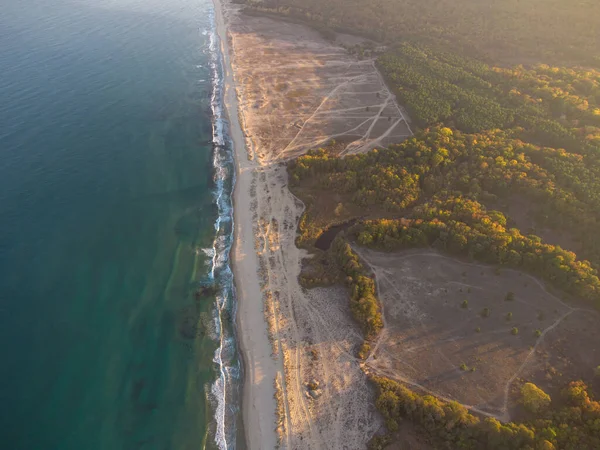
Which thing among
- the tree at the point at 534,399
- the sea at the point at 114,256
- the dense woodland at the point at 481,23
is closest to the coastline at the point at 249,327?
the sea at the point at 114,256

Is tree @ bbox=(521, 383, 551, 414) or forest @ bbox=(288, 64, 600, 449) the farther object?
tree @ bbox=(521, 383, 551, 414)

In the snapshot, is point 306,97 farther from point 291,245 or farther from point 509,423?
point 509,423

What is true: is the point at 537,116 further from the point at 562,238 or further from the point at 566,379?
the point at 566,379

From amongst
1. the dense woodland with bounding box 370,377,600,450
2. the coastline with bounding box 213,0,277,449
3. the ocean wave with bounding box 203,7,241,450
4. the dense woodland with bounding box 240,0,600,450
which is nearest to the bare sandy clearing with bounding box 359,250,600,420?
the dense woodland with bounding box 240,0,600,450

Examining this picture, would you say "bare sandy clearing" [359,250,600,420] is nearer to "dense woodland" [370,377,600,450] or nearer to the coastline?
"dense woodland" [370,377,600,450]

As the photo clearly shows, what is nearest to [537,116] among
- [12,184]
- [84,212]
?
[84,212]

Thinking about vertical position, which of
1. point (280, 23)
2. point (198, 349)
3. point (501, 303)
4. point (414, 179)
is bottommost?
point (198, 349)

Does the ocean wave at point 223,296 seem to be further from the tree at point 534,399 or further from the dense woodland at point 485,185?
the tree at point 534,399
